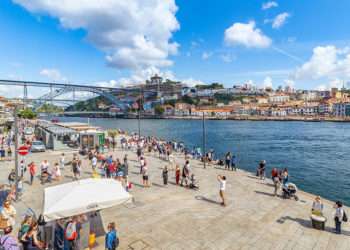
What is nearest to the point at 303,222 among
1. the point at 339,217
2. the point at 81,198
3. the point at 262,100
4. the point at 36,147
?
the point at 339,217

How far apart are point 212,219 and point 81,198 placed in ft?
13.1

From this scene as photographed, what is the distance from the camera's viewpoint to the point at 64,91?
98562 millimetres

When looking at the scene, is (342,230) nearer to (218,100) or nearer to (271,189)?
(271,189)

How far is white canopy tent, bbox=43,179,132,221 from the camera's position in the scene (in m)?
4.34

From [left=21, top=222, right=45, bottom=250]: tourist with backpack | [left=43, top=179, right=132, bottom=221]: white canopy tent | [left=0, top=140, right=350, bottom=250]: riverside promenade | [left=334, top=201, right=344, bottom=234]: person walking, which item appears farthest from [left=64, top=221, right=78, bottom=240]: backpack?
[left=334, top=201, right=344, bottom=234]: person walking

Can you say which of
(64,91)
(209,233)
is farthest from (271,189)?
(64,91)

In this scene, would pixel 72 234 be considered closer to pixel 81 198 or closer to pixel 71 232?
pixel 71 232

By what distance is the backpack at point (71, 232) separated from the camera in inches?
177

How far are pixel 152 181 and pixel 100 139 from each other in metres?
9.74

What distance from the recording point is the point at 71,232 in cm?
452

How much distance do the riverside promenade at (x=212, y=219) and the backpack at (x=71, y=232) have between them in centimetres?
82

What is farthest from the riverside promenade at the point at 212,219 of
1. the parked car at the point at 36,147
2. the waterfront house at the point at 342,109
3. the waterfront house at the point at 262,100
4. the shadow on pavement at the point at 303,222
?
the waterfront house at the point at 262,100

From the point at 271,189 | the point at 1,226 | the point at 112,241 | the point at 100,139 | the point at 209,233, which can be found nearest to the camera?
the point at 112,241

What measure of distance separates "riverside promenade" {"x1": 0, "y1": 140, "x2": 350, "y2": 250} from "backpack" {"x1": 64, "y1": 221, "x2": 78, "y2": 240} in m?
0.82
